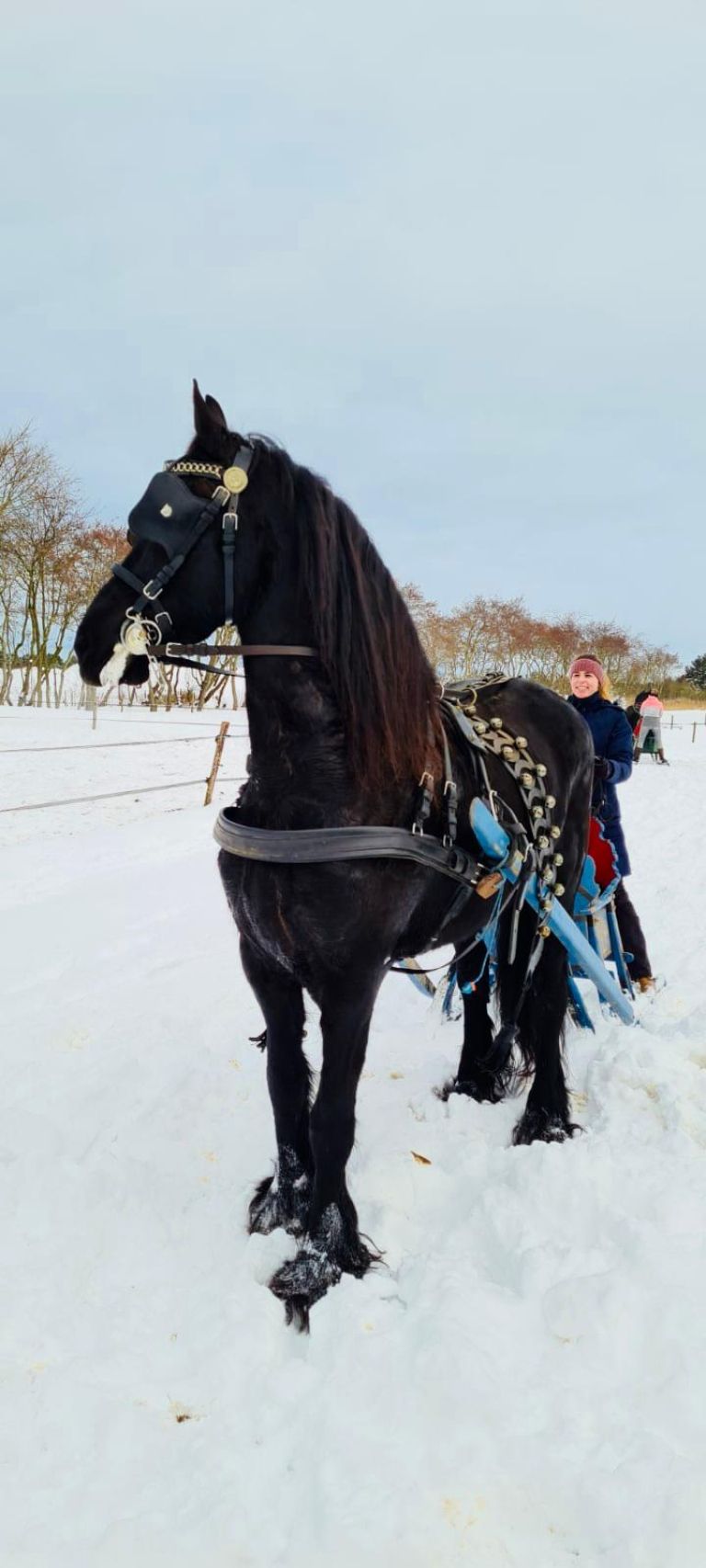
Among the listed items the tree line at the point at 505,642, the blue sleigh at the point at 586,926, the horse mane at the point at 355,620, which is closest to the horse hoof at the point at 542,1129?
the blue sleigh at the point at 586,926

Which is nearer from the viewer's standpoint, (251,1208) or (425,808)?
(425,808)

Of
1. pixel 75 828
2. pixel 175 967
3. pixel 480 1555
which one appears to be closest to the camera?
pixel 480 1555

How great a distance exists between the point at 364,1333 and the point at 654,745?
60.9ft

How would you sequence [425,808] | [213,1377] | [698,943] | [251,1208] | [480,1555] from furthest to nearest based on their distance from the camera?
[698,943], [251,1208], [425,808], [213,1377], [480,1555]

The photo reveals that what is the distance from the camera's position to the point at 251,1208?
95.1 inches

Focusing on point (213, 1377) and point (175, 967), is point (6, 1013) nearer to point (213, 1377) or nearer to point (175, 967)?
point (175, 967)

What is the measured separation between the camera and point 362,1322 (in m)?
1.95

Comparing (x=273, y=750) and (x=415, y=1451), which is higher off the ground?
(x=273, y=750)

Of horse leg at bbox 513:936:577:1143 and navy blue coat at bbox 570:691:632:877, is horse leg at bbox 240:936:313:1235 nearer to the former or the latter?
Answer: horse leg at bbox 513:936:577:1143

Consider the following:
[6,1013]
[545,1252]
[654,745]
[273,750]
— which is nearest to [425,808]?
[273,750]

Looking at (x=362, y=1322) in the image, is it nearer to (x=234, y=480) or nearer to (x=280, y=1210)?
(x=280, y=1210)

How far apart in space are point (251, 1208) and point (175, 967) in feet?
7.35

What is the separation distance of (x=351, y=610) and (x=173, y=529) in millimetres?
469

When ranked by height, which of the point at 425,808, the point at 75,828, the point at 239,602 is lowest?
the point at 75,828
